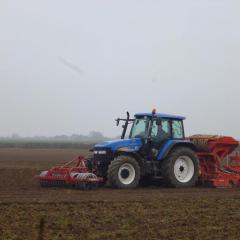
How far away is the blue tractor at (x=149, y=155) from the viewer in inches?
610

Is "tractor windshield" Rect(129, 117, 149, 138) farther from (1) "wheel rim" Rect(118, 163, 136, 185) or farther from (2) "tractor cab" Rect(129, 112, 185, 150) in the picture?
(1) "wheel rim" Rect(118, 163, 136, 185)

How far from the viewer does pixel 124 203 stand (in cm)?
1175

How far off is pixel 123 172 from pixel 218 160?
3.20m

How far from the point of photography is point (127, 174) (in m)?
15.5

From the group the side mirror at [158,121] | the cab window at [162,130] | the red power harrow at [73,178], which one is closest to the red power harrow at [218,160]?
the cab window at [162,130]

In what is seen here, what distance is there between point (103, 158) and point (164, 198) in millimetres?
3257

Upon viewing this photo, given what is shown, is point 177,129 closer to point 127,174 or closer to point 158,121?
point 158,121

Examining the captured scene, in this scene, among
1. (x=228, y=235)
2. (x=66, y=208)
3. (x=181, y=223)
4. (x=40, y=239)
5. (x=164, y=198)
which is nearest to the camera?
(x=40, y=239)

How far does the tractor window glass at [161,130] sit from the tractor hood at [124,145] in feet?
1.81

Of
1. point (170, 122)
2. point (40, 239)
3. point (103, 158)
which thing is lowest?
point (40, 239)

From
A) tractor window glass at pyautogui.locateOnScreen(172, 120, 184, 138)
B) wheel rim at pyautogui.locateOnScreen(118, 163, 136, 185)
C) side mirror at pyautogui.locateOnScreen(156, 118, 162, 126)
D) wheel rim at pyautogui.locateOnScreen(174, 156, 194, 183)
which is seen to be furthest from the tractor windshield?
wheel rim at pyautogui.locateOnScreen(174, 156, 194, 183)

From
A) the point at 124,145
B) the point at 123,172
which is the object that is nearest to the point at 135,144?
the point at 124,145

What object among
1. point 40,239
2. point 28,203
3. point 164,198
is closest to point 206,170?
point 164,198

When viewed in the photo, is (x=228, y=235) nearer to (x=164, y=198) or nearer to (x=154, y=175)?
(x=164, y=198)
